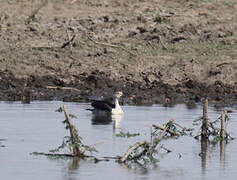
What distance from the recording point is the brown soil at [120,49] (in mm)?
25688

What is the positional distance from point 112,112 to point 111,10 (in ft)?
24.7

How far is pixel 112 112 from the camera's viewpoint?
22.8 metres

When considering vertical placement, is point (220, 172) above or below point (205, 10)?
below

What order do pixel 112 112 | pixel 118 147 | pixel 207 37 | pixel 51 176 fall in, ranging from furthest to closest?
1. pixel 207 37
2. pixel 112 112
3. pixel 118 147
4. pixel 51 176

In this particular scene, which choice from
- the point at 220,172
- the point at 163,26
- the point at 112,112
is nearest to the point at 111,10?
the point at 163,26

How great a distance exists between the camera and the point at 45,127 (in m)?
20.4

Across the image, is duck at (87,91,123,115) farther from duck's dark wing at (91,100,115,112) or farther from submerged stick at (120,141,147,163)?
submerged stick at (120,141,147,163)

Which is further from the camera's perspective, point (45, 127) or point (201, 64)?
point (201, 64)

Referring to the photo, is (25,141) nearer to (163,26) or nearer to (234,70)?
(234,70)

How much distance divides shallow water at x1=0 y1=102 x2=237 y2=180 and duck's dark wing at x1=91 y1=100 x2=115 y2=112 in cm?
27

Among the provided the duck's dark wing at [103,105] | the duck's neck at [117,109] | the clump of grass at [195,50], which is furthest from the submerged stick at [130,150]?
the clump of grass at [195,50]

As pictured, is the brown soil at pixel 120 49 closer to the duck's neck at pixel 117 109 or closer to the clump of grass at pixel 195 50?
the clump of grass at pixel 195 50

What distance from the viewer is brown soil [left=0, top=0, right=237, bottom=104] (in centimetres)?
2569

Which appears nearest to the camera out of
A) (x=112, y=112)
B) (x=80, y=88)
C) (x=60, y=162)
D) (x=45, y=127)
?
(x=60, y=162)
